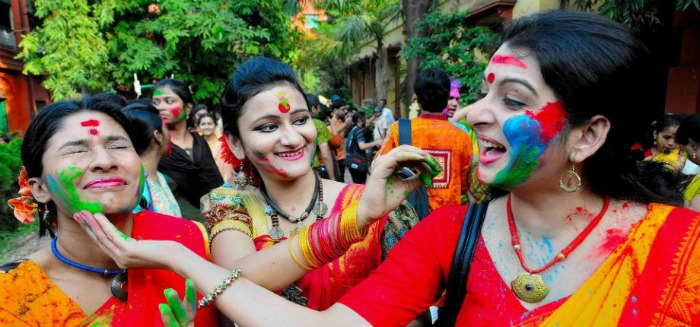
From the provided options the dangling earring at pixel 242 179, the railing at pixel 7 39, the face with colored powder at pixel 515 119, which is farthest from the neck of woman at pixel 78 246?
the railing at pixel 7 39

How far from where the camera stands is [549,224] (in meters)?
1.43

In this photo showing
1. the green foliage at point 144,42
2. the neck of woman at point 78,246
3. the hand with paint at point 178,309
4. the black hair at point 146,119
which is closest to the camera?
the hand with paint at point 178,309

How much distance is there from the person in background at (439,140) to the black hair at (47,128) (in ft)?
7.04

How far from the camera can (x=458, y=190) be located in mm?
3555

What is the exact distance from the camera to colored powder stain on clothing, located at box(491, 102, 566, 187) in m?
1.28

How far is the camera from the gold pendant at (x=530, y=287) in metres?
1.32

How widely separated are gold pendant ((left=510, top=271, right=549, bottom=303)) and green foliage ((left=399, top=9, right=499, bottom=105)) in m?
4.98

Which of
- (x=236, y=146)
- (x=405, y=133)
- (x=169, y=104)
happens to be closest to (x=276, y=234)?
(x=236, y=146)

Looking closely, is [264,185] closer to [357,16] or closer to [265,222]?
[265,222]

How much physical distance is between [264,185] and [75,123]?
2.33 ft

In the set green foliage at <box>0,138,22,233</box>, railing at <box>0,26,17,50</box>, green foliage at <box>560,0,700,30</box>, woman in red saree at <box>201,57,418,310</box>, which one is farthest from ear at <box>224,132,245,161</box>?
railing at <box>0,26,17,50</box>

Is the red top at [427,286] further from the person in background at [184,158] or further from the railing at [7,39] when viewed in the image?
the railing at [7,39]

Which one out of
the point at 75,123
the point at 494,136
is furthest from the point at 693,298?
the point at 75,123

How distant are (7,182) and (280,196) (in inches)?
244
